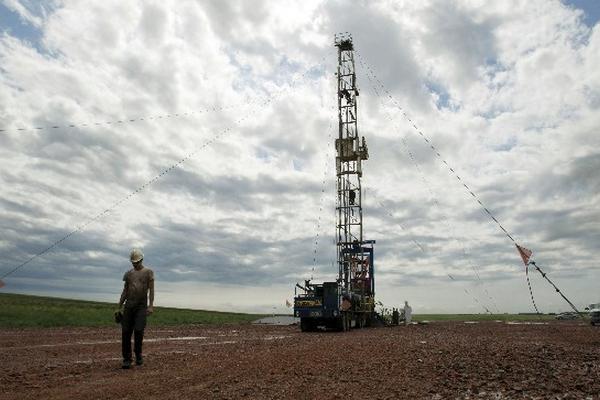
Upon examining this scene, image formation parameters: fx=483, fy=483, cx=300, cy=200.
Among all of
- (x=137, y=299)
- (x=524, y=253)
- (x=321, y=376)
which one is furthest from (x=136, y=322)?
(x=524, y=253)

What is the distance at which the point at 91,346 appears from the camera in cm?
1534

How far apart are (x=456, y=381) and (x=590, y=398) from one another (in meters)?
1.81

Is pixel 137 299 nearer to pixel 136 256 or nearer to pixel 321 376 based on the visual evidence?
pixel 136 256

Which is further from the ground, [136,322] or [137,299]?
[137,299]

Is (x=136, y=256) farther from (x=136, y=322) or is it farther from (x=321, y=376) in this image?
(x=321, y=376)

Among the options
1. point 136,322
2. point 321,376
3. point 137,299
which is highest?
point 137,299

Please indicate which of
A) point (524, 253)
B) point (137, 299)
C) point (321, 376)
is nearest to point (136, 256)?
point (137, 299)

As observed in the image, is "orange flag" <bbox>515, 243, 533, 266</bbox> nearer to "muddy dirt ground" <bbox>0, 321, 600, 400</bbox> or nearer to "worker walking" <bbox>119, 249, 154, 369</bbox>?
"muddy dirt ground" <bbox>0, 321, 600, 400</bbox>

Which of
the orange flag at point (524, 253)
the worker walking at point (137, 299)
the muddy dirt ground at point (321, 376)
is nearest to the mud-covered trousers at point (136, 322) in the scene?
the worker walking at point (137, 299)

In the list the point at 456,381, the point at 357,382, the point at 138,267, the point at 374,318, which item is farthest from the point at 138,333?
the point at 374,318

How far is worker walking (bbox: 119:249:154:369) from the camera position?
34.1 feet

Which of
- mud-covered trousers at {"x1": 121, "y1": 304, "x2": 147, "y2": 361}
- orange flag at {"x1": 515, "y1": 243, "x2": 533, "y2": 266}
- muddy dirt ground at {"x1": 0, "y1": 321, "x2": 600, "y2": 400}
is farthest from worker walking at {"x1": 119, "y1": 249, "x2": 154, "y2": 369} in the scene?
orange flag at {"x1": 515, "y1": 243, "x2": 533, "y2": 266}

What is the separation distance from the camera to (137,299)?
34.4ft

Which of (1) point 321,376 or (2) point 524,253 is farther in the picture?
(2) point 524,253
